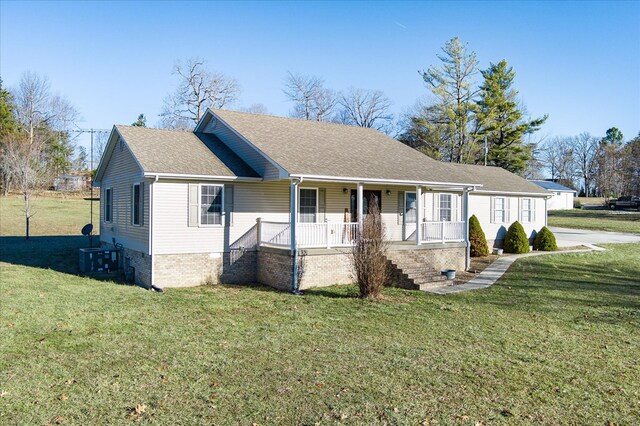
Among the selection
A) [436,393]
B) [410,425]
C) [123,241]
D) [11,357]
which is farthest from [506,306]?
[123,241]

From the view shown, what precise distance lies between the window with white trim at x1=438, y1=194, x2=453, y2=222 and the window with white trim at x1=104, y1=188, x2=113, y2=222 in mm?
13152

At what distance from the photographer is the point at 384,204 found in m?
18.3

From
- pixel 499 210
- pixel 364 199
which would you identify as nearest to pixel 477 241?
pixel 499 210

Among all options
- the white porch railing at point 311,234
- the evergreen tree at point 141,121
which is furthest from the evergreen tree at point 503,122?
the evergreen tree at point 141,121

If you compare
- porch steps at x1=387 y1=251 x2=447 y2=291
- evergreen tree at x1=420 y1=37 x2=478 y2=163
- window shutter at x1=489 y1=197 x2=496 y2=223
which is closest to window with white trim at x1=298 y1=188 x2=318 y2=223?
porch steps at x1=387 y1=251 x2=447 y2=291

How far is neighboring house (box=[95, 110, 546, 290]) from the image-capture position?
46.9 ft

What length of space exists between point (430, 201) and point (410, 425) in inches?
616

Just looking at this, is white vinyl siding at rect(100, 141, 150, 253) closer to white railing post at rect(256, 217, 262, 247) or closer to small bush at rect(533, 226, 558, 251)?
white railing post at rect(256, 217, 262, 247)

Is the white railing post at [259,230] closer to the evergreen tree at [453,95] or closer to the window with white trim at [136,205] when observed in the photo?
the window with white trim at [136,205]

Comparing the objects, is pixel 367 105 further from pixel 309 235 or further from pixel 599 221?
pixel 309 235

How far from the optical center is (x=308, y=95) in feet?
165

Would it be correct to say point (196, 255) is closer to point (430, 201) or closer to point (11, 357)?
point (11, 357)

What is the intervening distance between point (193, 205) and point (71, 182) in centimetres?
4700

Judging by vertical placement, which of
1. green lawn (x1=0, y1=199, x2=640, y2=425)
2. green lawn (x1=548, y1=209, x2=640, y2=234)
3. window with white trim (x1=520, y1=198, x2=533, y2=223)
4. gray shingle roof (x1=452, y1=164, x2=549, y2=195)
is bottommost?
green lawn (x1=0, y1=199, x2=640, y2=425)
